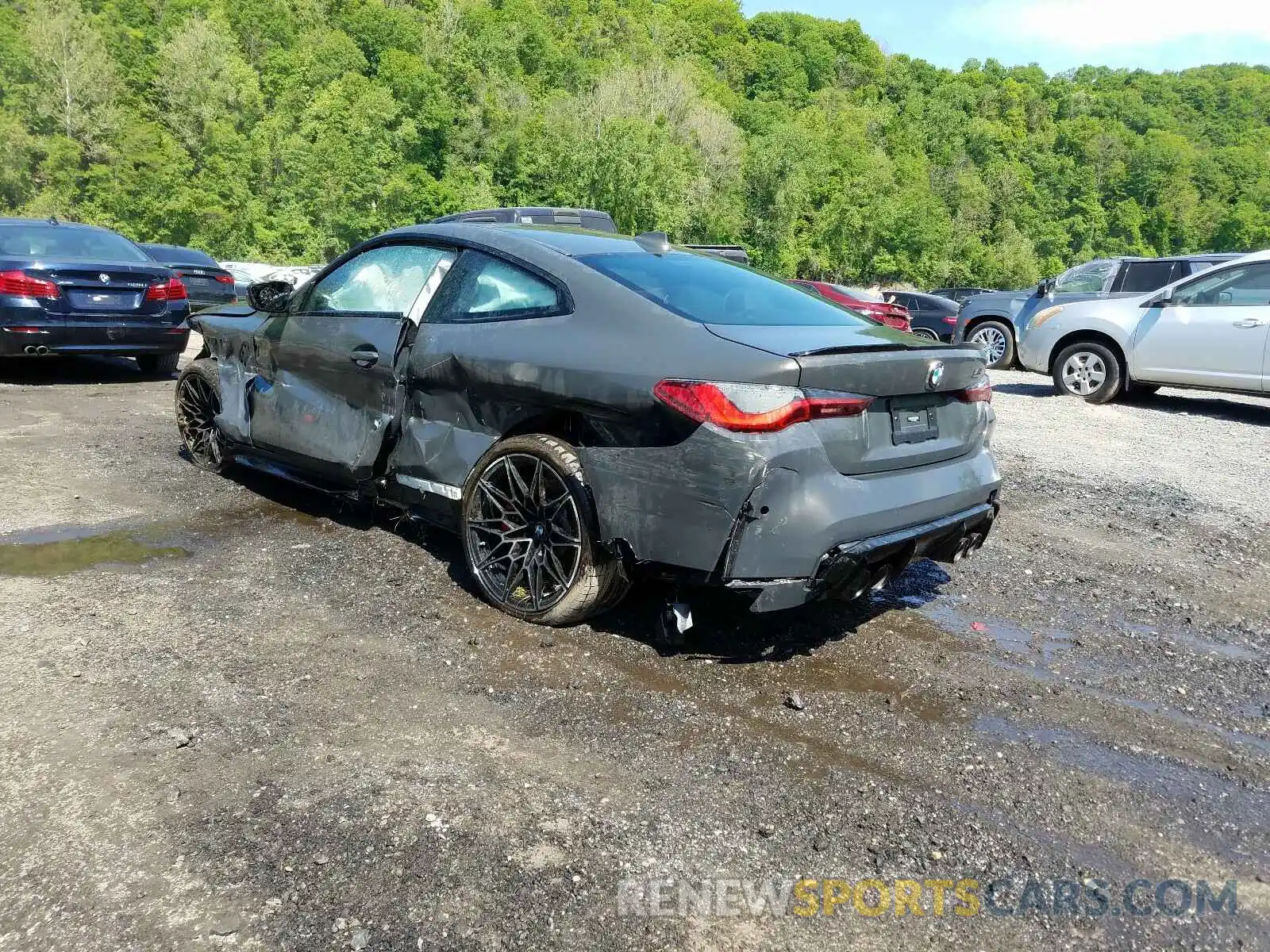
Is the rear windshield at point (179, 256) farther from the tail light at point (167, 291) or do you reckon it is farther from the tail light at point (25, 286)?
the tail light at point (25, 286)

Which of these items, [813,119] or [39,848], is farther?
[813,119]

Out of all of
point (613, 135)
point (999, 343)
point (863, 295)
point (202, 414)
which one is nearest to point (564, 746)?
point (202, 414)

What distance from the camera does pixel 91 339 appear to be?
8.95 m

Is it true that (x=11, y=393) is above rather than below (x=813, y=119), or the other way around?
below

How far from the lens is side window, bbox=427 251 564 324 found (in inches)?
152

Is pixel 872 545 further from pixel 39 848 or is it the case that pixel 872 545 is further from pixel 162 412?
pixel 162 412

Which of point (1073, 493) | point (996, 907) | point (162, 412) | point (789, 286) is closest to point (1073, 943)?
point (996, 907)

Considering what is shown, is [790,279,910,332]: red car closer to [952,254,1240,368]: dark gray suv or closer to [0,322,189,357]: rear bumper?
[952,254,1240,368]: dark gray suv

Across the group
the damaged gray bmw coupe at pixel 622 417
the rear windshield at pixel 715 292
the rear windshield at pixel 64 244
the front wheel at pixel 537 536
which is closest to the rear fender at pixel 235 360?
the damaged gray bmw coupe at pixel 622 417

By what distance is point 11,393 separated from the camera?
8.89 metres

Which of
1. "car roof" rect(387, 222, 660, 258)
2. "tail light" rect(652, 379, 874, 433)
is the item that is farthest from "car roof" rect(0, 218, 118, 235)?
"tail light" rect(652, 379, 874, 433)

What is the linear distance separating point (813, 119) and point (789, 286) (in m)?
105

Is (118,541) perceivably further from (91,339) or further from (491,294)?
(91,339)

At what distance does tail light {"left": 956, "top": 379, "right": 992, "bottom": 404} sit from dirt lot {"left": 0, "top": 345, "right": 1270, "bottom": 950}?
38.6 inches
